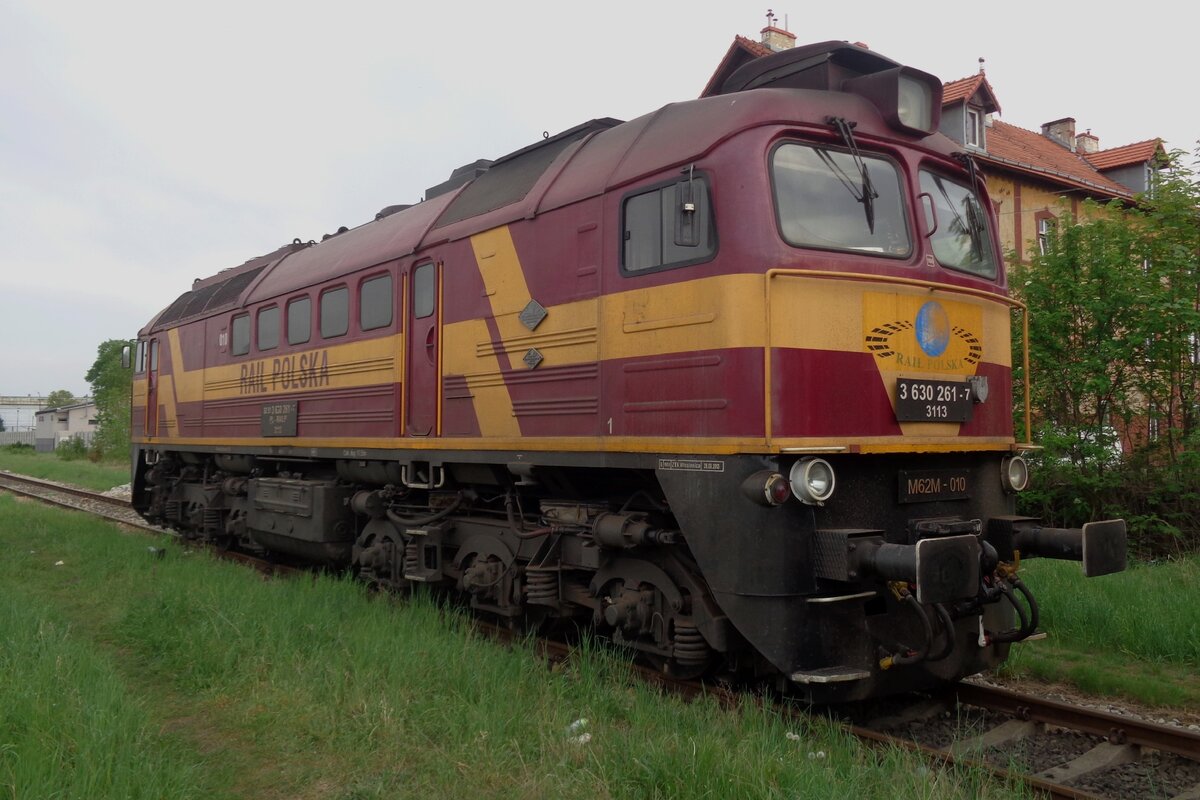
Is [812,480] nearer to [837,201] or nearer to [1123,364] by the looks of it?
[837,201]

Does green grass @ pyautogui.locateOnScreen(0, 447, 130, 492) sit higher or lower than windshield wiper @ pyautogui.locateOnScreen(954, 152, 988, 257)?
lower

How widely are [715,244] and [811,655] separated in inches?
93.9

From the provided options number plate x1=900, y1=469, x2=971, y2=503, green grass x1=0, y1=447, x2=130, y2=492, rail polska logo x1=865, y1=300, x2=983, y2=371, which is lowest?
green grass x1=0, y1=447, x2=130, y2=492

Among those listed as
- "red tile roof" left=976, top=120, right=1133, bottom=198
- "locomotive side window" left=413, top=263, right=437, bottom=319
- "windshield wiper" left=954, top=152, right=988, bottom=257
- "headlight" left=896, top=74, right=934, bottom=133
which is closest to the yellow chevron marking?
"locomotive side window" left=413, top=263, right=437, bottom=319

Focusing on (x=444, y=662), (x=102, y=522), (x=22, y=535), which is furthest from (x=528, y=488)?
(x=102, y=522)

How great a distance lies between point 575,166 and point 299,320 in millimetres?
4646

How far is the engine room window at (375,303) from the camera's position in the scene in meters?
8.55

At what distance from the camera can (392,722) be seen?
494 centimetres

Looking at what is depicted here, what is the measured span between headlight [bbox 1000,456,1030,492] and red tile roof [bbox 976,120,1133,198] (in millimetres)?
18237

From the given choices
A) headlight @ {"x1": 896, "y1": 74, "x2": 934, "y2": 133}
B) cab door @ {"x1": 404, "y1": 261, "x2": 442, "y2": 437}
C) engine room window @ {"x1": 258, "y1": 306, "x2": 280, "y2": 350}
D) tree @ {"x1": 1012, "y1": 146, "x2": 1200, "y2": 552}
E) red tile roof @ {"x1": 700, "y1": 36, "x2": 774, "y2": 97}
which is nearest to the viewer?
headlight @ {"x1": 896, "y1": 74, "x2": 934, "y2": 133}

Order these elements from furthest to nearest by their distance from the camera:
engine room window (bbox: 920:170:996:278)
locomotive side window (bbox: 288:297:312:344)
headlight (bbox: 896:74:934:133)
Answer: locomotive side window (bbox: 288:297:312:344)
engine room window (bbox: 920:170:996:278)
headlight (bbox: 896:74:934:133)

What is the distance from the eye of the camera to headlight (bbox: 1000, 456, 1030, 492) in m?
6.28

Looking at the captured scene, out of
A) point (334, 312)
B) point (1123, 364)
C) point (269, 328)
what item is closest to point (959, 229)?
point (1123, 364)

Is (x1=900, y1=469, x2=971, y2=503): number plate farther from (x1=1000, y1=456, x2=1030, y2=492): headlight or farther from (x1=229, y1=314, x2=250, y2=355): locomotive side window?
(x1=229, y1=314, x2=250, y2=355): locomotive side window
